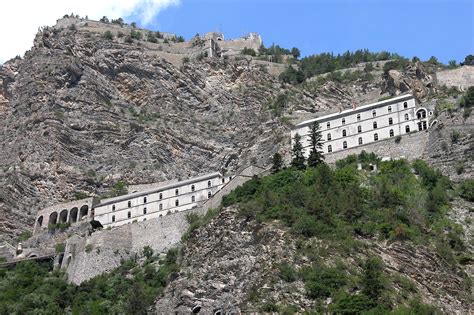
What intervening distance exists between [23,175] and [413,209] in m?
42.7

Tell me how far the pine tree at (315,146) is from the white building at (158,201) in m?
8.62

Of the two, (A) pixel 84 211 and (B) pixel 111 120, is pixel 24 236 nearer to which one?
(A) pixel 84 211

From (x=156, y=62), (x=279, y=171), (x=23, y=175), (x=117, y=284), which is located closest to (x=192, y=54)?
(x=156, y=62)

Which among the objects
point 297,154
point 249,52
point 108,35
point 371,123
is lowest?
point 297,154

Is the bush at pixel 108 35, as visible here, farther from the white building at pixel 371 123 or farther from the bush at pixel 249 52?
the white building at pixel 371 123

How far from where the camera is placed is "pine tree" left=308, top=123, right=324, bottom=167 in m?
75.1

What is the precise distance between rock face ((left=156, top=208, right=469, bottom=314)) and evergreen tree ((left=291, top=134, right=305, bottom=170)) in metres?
12.2

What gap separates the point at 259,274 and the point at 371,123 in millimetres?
26030

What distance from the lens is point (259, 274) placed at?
57.1 metres

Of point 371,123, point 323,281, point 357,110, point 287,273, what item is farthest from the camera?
point 357,110

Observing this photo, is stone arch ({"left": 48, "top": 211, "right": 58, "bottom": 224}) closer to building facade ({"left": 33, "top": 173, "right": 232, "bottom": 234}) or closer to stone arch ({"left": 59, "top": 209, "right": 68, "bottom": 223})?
stone arch ({"left": 59, "top": 209, "right": 68, "bottom": 223})

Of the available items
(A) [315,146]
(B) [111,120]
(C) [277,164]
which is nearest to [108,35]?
(B) [111,120]

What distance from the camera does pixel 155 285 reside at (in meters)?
67.4

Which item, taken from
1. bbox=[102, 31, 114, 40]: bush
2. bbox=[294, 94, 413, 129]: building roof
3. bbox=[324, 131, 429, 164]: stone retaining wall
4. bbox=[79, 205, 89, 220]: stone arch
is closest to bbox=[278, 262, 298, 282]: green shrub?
bbox=[324, 131, 429, 164]: stone retaining wall
